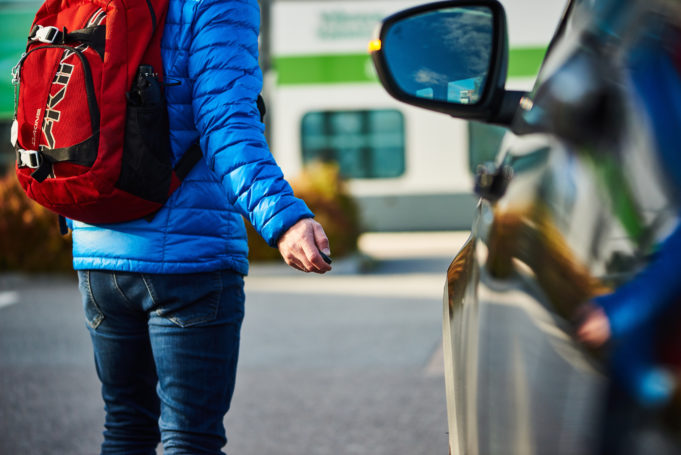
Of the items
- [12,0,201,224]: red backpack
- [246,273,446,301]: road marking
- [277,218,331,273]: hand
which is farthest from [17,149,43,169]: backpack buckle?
[246,273,446,301]: road marking

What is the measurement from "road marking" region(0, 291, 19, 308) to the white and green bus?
20.0ft

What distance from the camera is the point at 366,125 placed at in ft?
49.3

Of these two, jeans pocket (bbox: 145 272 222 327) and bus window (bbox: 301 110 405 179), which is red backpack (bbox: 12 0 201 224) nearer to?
jeans pocket (bbox: 145 272 222 327)

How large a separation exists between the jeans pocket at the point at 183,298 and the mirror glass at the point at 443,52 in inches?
25.1

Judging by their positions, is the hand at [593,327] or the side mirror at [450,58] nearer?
the hand at [593,327]

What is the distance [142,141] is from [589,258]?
4.24 ft

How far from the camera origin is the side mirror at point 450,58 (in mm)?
1943

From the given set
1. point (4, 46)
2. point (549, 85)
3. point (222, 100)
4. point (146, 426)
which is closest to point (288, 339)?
point (146, 426)

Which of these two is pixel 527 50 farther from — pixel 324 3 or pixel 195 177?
pixel 195 177

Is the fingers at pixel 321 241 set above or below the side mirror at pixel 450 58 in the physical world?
below

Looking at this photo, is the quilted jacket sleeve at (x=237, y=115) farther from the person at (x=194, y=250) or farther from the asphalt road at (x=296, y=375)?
the asphalt road at (x=296, y=375)

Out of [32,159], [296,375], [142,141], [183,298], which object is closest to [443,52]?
[142,141]

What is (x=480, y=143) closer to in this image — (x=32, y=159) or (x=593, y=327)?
(x=32, y=159)

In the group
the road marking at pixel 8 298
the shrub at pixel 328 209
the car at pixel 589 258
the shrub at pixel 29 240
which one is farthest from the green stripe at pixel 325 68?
the car at pixel 589 258
